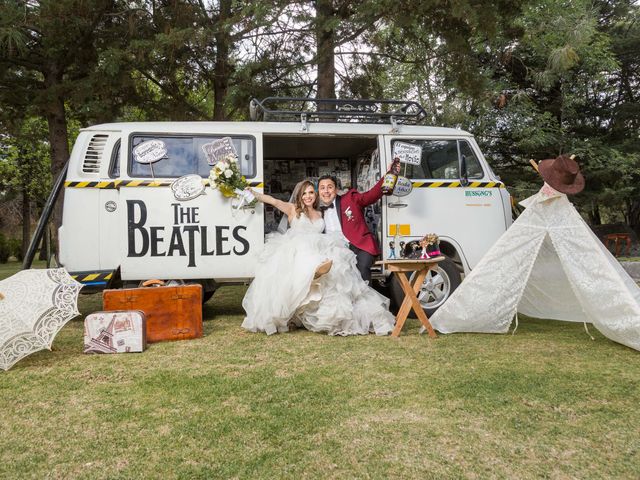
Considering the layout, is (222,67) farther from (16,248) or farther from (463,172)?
(16,248)

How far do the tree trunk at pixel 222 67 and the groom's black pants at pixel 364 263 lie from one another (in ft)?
15.4

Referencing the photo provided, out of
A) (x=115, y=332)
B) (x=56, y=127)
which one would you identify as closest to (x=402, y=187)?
(x=115, y=332)

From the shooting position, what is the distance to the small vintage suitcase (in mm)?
4680

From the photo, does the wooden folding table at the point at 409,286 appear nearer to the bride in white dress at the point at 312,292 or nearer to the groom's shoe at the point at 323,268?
the bride in white dress at the point at 312,292

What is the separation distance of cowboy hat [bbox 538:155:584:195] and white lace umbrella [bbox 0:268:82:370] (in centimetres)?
457

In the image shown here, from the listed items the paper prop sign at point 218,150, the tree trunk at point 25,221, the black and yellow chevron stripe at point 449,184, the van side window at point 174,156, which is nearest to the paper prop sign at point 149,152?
the van side window at point 174,156

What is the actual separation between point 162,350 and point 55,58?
24.4 feet

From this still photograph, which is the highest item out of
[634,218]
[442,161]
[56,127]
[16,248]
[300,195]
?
[56,127]

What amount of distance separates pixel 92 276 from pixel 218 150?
6.47ft

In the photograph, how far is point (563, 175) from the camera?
5.07 metres

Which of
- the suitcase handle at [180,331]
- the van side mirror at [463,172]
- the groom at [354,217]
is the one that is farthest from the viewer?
the van side mirror at [463,172]

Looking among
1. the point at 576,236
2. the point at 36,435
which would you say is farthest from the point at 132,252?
the point at 576,236

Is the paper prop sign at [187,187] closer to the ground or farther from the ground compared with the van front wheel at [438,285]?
farther from the ground

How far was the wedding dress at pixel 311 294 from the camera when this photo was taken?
527 cm
